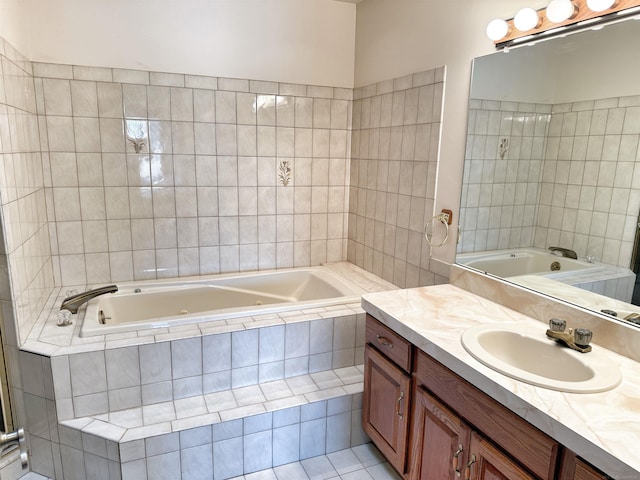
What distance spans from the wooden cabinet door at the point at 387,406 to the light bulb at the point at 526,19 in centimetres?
153

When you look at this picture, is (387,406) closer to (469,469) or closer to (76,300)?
(469,469)

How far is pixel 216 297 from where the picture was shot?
3096 millimetres

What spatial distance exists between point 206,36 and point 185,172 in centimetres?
94

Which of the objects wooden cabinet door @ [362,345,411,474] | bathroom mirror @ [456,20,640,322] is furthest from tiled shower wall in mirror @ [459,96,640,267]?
wooden cabinet door @ [362,345,411,474]

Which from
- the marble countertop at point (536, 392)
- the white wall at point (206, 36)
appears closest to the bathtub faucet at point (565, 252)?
the marble countertop at point (536, 392)

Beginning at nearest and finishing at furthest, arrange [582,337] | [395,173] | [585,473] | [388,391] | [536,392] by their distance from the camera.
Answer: [585,473] → [536,392] → [582,337] → [388,391] → [395,173]

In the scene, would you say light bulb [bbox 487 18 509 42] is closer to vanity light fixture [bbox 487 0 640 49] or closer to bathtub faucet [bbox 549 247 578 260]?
vanity light fixture [bbox 487 0 640 49]

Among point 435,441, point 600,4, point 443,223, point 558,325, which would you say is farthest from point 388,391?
point 600,4

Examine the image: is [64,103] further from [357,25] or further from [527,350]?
[527,350]

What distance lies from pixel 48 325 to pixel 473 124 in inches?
98.6

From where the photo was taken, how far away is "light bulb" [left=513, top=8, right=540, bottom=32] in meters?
1.72

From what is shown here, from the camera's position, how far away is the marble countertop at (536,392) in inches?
39.9

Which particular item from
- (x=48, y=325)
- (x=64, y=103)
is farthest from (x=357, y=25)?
(x=48, y=325)

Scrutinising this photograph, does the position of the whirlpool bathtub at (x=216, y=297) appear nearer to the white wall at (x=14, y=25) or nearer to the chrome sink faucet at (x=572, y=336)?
the chrome sink faucet at (x=572, y=336)
